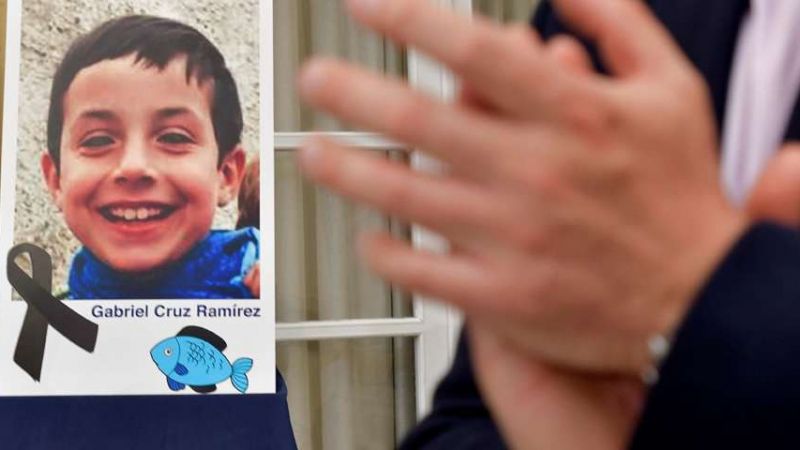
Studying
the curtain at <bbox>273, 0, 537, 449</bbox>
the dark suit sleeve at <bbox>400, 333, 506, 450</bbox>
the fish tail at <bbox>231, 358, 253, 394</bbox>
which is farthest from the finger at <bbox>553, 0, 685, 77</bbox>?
the curtain at <bbox>273, 0, 537, 449</bbox>

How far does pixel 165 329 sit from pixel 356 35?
2.44ft

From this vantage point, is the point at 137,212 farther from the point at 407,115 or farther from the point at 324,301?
the point at 407,115

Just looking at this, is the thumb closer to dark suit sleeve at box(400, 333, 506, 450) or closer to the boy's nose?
dark suit sleeve at box(400, 333, 506, 450)

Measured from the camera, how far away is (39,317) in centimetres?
158

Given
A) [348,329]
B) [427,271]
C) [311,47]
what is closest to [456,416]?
[427,271]

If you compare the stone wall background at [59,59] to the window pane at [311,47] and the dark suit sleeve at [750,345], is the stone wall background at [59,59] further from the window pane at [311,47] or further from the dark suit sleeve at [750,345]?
the dark suit sleeve at [750,345]

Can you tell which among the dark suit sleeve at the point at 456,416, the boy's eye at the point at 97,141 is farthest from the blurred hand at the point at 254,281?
the dark suit sleeve at the point at 456,416

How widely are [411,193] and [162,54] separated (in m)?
1.47

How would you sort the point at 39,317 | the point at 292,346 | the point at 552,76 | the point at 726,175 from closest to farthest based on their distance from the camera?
the point at 552,76 → the point at 726,175 → the point at 39,317 → the point at 292,346

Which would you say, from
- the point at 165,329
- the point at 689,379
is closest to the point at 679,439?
the point at 689,379

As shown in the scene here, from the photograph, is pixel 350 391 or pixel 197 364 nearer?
pixel 197 364

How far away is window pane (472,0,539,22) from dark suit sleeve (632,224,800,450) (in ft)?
5.81

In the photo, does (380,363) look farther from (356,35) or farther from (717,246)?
(717,246)

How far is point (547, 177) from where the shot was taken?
0.29m
